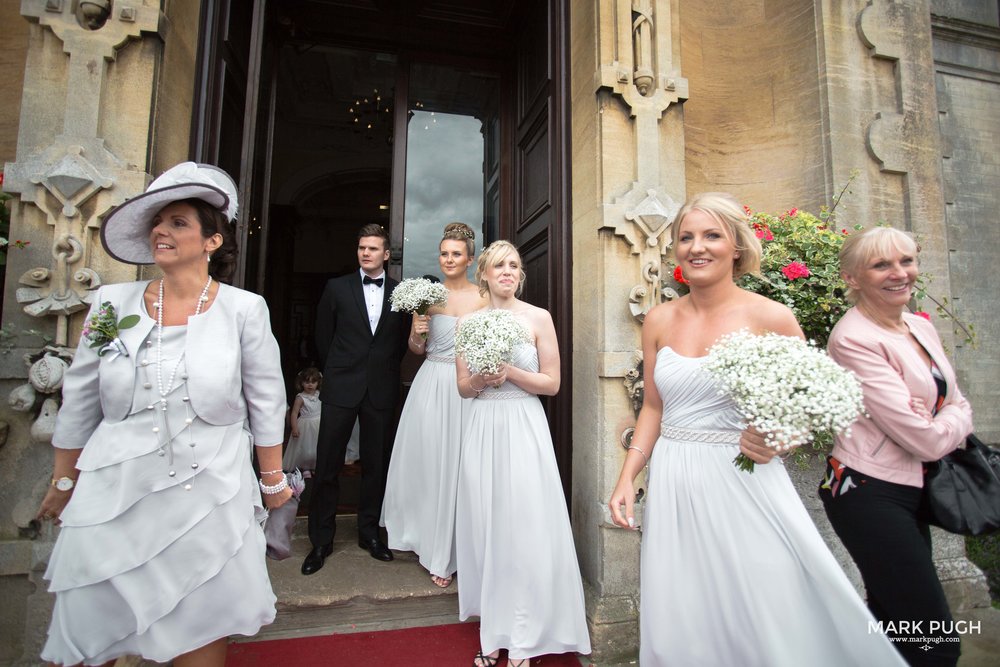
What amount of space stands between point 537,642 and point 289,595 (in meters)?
1.75

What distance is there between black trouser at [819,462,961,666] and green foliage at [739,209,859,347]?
1.37 metres

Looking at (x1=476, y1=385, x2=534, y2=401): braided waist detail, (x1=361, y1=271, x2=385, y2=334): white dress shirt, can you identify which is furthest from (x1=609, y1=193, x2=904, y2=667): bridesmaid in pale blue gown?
(x1=361, y1=271, x2=385, y2=334): white dress shirt

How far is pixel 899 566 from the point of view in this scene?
6.32 ft

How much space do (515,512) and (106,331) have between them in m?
2.13

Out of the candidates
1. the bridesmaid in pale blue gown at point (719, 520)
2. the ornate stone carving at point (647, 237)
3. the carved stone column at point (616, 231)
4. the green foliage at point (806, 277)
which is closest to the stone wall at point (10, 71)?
the carved stone column at point (616, 231)

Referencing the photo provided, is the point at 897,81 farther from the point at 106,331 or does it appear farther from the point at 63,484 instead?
the point at 63,484

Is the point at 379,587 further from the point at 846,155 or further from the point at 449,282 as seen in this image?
the point at 846,155

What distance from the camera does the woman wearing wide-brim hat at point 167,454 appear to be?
1.70 m

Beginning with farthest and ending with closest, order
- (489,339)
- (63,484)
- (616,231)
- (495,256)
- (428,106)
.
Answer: (428,106)
(616,231)
(495,256)
(489,339)
(63,484)

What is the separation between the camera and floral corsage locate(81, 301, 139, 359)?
1.78 metres

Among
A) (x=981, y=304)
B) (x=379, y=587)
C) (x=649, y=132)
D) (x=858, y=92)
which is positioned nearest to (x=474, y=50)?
(x=649, y=132)

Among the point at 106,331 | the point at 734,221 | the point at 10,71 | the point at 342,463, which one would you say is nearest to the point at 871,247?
the point at 734,221

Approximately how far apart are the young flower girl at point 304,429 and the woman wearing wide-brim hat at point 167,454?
12.3 feet

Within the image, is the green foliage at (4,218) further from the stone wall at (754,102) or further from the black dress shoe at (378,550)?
the stone wall at (754,102)
